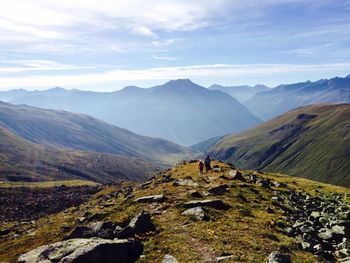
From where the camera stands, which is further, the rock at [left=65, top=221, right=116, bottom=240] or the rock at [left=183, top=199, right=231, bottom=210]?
the rock at [left=183, top=199, right=231, bottom=210]

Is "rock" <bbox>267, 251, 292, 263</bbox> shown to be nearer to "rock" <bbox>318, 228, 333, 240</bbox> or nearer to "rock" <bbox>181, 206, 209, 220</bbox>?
"rock" <bbox>318, 228, 333, 240</bbox>

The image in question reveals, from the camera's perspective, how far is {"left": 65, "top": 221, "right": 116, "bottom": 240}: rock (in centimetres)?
3284

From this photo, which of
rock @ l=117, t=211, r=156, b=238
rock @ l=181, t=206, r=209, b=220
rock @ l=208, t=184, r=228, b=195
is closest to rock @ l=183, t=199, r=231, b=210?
rock @ l=181, t=206, r=209, b=220

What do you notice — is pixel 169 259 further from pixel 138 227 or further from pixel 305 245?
pixel 305 245

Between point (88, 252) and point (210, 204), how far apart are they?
18.4 metres

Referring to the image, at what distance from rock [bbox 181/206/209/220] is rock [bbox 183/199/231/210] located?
2.24 metres

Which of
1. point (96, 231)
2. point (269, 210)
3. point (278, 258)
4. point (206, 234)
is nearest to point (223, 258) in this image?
point (278, 258)

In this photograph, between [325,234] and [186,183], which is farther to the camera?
[186,183]

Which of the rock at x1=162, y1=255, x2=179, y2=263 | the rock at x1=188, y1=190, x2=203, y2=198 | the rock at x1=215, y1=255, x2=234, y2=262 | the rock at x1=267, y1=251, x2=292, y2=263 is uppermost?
the rock at x1=267, y1=251, x2=292, y2=263

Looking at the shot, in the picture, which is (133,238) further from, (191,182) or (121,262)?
(191,182)

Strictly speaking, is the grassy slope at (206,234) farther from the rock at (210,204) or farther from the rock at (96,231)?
the rock at (96,231)

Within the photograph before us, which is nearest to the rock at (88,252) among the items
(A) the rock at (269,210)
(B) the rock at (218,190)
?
(A) the rock at (269,210)

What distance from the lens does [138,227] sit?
34.3 meters

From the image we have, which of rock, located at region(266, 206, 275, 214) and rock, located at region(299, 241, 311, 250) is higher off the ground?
rock, located at region(299, 241, 311, 250)
